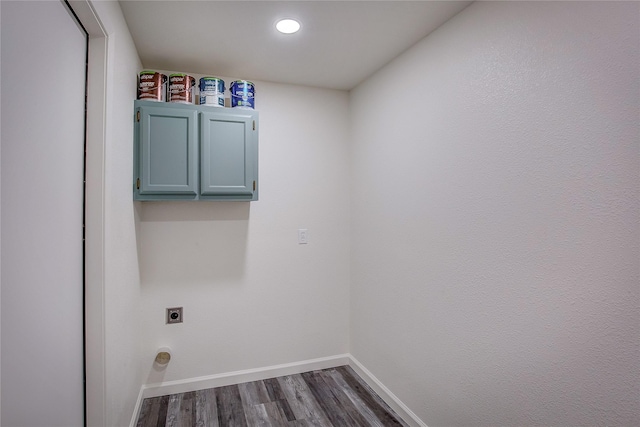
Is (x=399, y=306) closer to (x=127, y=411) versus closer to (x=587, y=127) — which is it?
(x=587, y=127)

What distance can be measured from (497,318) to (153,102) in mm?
2291

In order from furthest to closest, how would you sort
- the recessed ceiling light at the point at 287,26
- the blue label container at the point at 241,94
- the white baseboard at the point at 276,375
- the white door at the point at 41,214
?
the blue label container at the point at 241,94
the white baseboard at the point at 276,375
the recessed ceiling light at the point at 287,26
the white door at the point at 41,214

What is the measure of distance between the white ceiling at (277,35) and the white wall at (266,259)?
0.32 meters

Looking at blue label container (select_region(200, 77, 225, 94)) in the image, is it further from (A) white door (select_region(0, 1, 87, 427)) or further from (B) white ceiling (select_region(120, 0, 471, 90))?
(A) white door (select_region(0, 1, 87, 427))

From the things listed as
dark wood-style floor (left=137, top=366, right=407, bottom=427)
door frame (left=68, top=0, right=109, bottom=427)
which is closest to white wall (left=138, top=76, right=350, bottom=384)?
dark wood-style floor (left=137, top=366, right=407, bottom=427)

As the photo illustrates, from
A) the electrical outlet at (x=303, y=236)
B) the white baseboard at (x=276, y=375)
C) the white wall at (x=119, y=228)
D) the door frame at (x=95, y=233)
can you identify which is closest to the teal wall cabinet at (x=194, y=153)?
the white wall at (x=119, y=228)

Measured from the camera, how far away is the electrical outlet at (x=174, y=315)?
245cm

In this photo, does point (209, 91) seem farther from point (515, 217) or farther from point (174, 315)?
point (515, 217)

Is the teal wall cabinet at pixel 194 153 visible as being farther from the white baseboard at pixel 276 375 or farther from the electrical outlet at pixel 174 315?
the white baseboard at pixel 276 375

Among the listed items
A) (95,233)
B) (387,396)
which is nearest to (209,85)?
(95,233)

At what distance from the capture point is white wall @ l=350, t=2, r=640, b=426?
1100mm

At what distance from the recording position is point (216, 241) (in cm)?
255

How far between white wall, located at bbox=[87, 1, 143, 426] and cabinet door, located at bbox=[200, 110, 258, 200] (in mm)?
442

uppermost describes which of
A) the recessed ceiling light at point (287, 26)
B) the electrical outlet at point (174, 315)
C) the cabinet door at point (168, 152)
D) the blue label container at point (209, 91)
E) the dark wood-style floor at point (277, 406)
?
the recessed ceiling light at point (287, 26)
